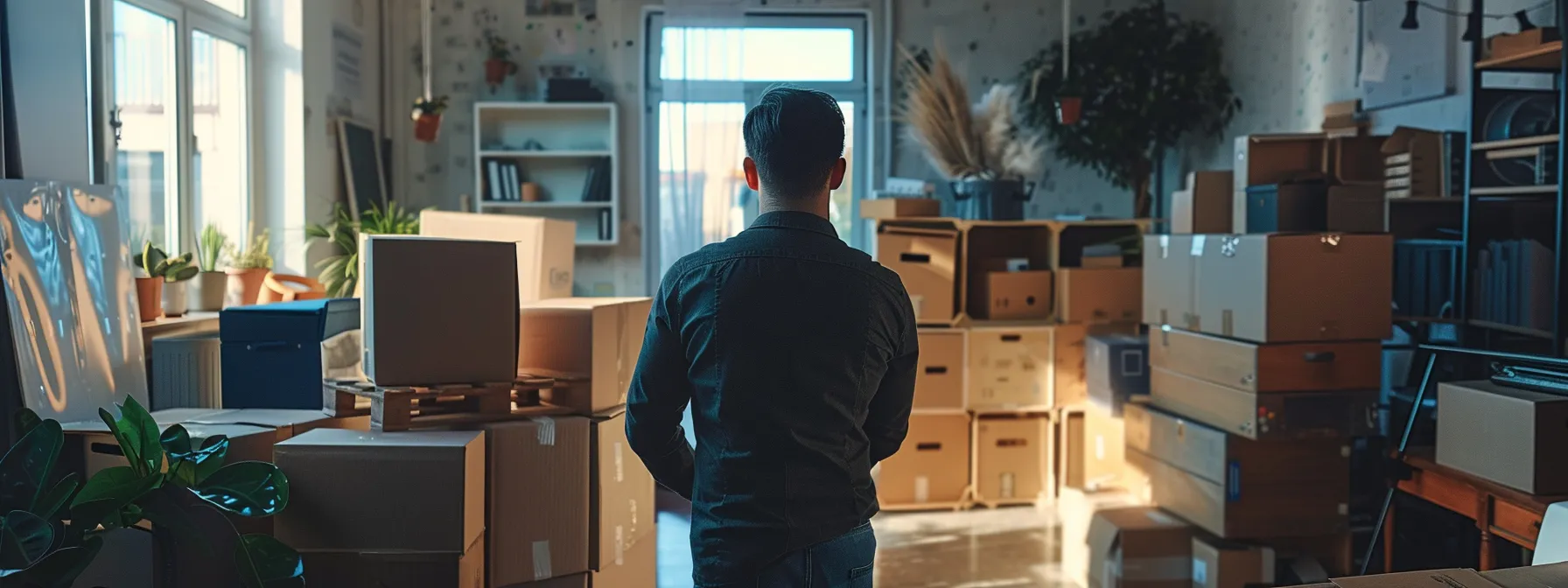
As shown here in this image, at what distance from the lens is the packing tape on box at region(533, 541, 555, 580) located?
262 cm

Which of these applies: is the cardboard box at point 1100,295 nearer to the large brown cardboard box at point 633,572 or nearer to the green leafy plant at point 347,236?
the large brown cardboard box at point 633,572

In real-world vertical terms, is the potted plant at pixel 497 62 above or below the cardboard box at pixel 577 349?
above

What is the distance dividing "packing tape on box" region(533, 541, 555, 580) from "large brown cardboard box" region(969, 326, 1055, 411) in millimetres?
2860

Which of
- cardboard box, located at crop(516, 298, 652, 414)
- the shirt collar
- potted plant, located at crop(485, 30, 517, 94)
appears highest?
potted plant, located at crop(485, 30, 517, 94)

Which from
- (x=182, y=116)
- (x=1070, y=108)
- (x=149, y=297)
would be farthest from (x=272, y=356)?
(x=1070, y=108)

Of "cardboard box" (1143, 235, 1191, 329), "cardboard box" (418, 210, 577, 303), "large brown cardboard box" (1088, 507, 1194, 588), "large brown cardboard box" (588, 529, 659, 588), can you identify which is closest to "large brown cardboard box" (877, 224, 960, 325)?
"cardboard box" (1143, 235, 1191, 329)

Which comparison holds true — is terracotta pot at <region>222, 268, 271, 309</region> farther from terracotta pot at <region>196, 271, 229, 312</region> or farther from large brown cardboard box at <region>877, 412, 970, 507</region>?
large brown cardboard box at <region>877, 412, 970, 507</region>

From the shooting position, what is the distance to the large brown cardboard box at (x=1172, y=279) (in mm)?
3609

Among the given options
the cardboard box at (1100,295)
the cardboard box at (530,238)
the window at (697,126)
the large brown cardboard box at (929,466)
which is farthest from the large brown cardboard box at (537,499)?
the window at (697,126)

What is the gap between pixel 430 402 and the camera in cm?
267

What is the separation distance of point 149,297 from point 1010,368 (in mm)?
3432

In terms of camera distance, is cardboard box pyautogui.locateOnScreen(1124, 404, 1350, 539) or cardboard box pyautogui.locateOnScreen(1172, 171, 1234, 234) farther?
cardboard box pyautogui.locateOnScreen(1172, 171, 1234, 234)

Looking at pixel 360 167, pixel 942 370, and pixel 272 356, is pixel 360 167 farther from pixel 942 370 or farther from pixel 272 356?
pixel 942 370

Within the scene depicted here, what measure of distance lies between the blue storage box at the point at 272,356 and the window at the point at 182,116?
3.12 ft
